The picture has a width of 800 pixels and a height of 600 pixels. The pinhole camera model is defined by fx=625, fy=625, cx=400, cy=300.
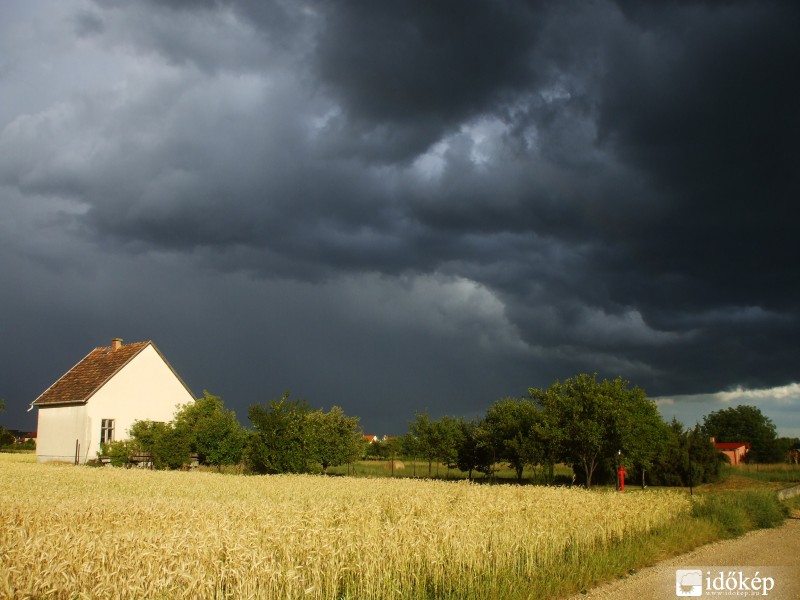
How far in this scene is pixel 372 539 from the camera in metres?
9.98

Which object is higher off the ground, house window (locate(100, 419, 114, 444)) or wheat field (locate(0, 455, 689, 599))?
wheat field (locate(0, 455, 689, 599))

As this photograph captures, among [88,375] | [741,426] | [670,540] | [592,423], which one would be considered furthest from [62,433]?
[741,426]

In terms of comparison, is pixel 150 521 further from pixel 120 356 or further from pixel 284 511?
pixel 120 356

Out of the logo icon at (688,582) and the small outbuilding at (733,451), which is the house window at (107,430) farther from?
the small outbuilding at (733,451)

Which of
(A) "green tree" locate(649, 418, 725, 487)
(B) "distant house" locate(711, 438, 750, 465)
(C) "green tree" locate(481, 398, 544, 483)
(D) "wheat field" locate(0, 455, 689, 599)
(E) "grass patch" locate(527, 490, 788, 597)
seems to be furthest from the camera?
(B) "distant house" locate(711, 438, 750, 465)

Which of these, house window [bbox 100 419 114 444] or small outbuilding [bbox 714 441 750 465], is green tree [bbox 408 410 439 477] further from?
small outbuilding [bbox 714 441 750 465]

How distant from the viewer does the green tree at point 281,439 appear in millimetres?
42312

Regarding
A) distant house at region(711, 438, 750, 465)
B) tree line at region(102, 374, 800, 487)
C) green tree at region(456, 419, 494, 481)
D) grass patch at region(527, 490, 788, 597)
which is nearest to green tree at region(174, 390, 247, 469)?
tree line at region(102, 374, 800, 487)

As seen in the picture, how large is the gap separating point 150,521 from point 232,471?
35.4 meters

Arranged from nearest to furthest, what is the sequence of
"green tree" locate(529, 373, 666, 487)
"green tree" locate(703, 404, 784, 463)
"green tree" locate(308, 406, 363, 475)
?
"green tree" locate(529, 373, 666, 487), "green tree" locate(308, 406, 363, 475), "green tree" locate(703, 404, 784, 463)

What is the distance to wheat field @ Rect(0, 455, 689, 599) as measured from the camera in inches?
289

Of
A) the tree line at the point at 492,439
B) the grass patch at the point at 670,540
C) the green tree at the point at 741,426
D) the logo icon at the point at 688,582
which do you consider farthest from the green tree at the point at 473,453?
the green tree at the point at 741,426

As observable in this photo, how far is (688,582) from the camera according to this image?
12086mm

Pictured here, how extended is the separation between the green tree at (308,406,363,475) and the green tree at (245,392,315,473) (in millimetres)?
757
